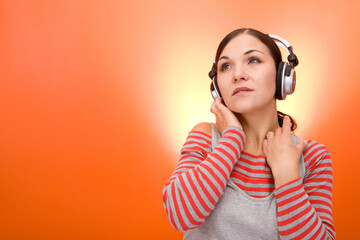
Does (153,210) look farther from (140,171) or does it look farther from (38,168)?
(38,168)

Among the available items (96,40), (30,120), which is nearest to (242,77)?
(96,40)

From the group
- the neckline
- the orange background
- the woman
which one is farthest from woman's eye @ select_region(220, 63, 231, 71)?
the orange background

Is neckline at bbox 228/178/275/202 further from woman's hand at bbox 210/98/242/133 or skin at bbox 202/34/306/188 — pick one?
woman's hand at bbox 210/98/242/133

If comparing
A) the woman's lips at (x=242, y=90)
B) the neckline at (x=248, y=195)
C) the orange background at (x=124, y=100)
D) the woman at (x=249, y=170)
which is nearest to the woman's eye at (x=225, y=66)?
the woman at (x=249, y=170)

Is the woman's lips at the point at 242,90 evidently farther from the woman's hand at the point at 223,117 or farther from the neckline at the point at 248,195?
the neckline at the point at 248,195

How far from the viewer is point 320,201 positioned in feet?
2.70

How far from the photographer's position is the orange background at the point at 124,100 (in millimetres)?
1580

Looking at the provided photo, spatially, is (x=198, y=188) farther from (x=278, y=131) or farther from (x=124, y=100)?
(x=124, y=100)

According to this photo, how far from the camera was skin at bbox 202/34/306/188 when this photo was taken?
84cm

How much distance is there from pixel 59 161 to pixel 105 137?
0.84ft

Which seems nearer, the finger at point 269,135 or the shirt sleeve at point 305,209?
the shirt sleeve at point 305,209

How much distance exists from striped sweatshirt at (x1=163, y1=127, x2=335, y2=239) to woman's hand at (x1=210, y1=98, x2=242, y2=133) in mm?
31

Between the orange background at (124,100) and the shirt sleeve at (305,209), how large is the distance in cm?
80

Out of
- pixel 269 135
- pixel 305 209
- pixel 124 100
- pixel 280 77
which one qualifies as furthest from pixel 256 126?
pixel 124 100
